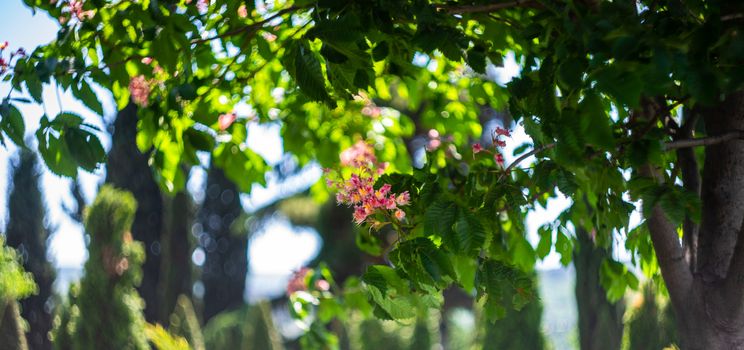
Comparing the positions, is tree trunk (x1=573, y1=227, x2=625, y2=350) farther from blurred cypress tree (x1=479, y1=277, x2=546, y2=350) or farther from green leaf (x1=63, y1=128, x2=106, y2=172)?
green leaf (x1=63, y1=128, x2=106, y2=172)

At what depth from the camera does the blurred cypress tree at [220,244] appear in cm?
2108

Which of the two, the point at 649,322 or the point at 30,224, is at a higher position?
the point at 649,322

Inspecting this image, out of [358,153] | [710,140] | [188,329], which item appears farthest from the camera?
[188,329]

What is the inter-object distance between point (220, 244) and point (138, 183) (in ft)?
12.7

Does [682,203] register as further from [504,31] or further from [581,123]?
[504,31]

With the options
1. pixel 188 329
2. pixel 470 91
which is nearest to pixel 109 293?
pixel 188 329

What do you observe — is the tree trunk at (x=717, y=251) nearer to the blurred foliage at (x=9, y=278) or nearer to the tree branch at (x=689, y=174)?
the tree branch at (x=689, y=174)

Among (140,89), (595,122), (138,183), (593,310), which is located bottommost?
(138,183)

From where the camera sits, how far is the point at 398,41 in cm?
318

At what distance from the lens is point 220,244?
21250 mm

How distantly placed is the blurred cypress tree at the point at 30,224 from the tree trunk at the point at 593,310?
10.4m

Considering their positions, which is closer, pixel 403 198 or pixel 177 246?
pixel 403 198

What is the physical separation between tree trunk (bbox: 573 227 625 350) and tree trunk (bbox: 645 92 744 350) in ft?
22.4

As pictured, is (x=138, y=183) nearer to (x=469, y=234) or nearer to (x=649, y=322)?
(x=649, y=322)
